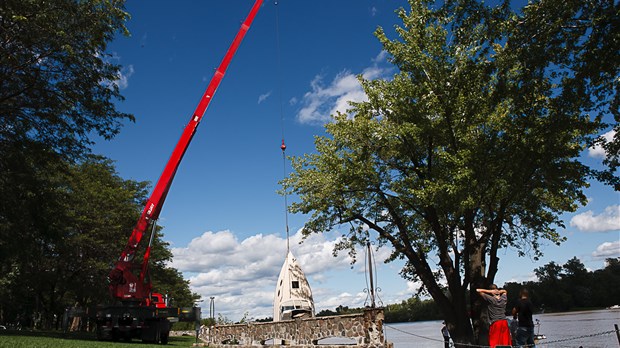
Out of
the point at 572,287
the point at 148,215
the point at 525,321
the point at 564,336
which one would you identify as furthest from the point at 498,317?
the point at 572,287

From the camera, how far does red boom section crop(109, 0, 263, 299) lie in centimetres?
2161

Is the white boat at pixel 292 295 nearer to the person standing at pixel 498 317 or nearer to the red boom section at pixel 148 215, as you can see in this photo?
the red boom section at pixel 148 215

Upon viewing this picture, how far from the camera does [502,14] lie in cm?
1380

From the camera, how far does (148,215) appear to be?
22688 mm

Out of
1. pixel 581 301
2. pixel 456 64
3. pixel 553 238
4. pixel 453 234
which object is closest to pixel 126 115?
pixel 456 64

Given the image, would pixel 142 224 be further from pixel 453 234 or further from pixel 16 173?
pixel 453 234

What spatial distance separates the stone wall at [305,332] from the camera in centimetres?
1611

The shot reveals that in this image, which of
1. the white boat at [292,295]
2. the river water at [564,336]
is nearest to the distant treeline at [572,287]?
the river water at [564,336]

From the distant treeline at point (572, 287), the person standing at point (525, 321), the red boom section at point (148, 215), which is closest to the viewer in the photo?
the person standing at point (525, 321)

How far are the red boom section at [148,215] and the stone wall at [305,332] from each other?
4.79 metres

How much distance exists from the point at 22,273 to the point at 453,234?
28125 mm

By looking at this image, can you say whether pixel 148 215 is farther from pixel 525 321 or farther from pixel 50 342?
pixel 525 321

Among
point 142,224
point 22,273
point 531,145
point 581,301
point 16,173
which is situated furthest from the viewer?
point 581,301

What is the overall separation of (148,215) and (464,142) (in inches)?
586
